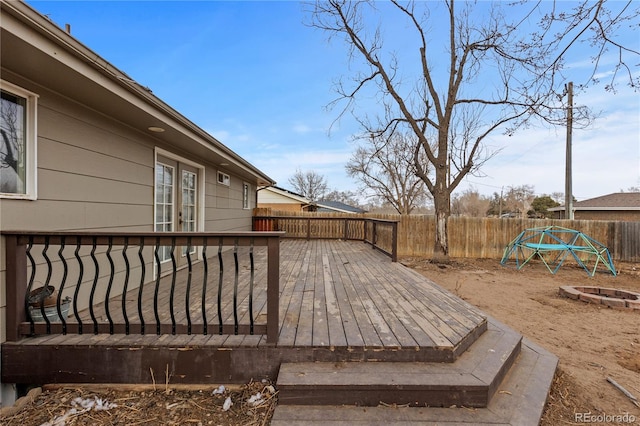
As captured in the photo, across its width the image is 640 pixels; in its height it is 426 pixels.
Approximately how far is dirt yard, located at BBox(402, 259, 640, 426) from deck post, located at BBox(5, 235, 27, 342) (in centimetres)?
371

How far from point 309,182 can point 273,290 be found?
3429 centimetres

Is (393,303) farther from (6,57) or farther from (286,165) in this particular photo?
(286,165)

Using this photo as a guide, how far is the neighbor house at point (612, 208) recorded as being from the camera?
17750mm

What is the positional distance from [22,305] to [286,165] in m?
32.7

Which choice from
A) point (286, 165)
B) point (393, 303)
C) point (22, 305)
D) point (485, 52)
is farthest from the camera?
point (286, 165)

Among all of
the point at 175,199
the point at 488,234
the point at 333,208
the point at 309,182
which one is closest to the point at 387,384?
the point at 175,199

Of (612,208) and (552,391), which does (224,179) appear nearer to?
(552,391)

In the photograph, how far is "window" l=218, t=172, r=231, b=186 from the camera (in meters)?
6.61

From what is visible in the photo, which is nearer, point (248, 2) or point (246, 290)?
point (246, 290)

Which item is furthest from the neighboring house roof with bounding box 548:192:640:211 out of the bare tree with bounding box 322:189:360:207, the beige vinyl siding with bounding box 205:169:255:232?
the bare tree with bounding box 322:189:360:207

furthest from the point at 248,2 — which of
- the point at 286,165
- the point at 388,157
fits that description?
the point at 286,165

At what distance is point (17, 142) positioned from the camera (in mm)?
2178

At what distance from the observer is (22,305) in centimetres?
209

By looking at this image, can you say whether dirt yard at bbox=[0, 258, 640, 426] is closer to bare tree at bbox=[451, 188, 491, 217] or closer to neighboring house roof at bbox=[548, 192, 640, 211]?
neighboring house roof at bbox=[548, 192, 640, 211]
